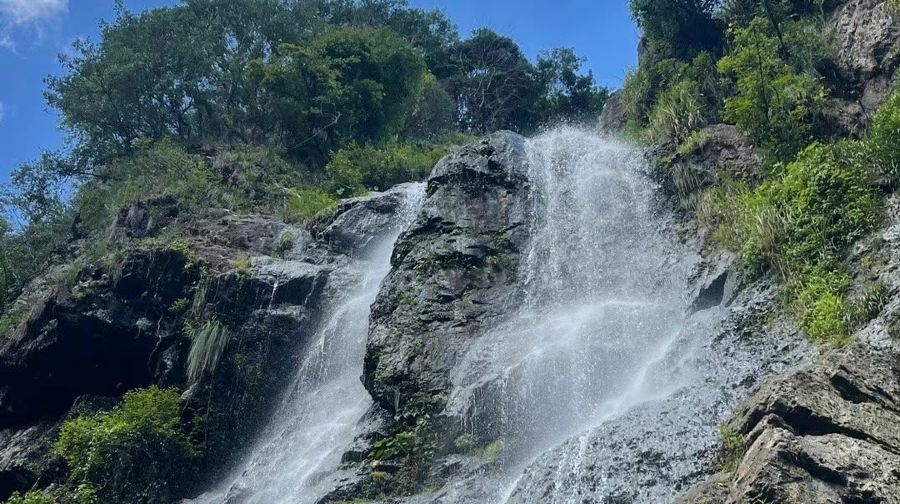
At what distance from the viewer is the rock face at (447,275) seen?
14.2 m

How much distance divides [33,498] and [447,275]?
30.3 feet

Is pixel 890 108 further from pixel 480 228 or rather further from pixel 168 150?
pixel 168 150

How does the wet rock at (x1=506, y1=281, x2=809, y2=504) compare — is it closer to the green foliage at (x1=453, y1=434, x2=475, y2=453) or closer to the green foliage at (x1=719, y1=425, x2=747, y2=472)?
the green foliage at (x1=719, y1=425, x2=747, y2=472)

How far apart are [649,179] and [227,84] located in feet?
58.5

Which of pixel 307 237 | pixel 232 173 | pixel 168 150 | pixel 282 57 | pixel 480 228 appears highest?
pixel 282 57

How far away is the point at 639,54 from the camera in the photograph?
25.2m

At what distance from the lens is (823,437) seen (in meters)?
7.96

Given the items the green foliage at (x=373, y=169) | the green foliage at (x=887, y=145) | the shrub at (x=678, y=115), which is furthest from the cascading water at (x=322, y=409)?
the green foliage at (x=887, y=145)

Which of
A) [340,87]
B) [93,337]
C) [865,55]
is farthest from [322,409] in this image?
[340,87]

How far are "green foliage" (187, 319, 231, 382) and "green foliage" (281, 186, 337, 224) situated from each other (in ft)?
15.6

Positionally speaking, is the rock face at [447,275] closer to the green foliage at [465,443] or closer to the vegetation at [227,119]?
the green foliage at [465,443]

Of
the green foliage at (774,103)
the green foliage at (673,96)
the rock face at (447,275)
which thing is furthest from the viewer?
the green foliage at (673,96)

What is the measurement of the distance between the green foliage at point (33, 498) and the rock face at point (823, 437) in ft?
43.9

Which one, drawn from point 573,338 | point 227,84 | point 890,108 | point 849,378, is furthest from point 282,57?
point 849,378
